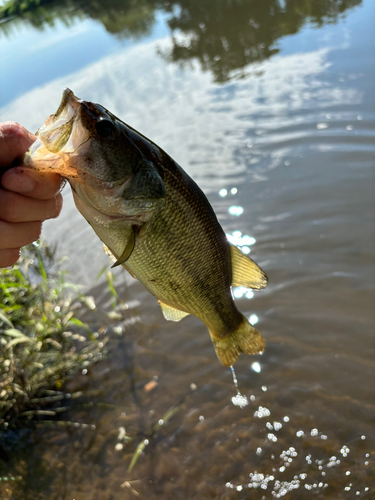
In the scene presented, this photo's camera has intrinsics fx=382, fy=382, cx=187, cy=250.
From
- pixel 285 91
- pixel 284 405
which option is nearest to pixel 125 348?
pixel 284 405

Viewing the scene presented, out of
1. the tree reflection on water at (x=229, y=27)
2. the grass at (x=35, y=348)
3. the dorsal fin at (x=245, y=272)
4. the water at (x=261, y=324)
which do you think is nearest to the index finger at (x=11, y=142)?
the dorsal fin at (x=245, y=272)

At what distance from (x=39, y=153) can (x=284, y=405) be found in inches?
117

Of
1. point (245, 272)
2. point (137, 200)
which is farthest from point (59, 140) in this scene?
point (245, 272)

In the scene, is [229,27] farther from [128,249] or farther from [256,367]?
[128,249]

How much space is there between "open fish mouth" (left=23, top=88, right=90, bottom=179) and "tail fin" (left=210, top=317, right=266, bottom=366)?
1617 millimetres

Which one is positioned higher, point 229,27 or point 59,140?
point 59,140

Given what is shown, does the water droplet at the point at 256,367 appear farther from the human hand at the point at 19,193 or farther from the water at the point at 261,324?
the human hand at the point at 19,193

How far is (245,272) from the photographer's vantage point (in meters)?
2.38

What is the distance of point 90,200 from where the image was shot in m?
1.72

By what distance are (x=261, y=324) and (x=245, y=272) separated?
1989 millimetres

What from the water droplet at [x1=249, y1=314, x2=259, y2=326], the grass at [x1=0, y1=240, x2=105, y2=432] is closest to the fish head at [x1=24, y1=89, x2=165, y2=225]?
the grass at [x1=0, y1=240, x2=105, y2=432]

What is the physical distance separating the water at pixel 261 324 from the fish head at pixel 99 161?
8.15 feet

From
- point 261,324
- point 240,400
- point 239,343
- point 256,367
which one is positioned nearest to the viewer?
point 239,343

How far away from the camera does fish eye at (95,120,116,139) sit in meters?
1.64
